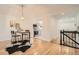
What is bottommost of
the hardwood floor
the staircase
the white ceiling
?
the hardwood floor

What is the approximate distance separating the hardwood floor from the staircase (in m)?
0.08

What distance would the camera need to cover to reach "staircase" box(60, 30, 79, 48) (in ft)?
6.75

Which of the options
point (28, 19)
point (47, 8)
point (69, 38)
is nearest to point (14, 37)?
point (28, 19)

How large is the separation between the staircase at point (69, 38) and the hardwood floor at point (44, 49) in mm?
76

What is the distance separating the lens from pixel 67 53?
2057 millimetres

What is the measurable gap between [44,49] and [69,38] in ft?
1.58

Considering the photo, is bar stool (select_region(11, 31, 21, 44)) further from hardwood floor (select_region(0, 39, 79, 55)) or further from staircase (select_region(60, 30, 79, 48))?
staircase (select_region(60, 30, 79, 48))

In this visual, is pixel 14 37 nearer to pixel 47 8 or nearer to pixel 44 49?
pixel 44 49

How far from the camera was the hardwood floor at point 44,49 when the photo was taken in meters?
2.04

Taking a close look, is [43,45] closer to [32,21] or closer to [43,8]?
[32,21]

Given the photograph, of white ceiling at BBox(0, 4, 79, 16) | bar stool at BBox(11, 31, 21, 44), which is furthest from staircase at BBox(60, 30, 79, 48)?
bar stool at BBox(11, 31, 21, 44)

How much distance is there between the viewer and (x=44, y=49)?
2055 mm

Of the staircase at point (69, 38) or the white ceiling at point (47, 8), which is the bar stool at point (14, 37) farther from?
the staircase at point (69, 38)
